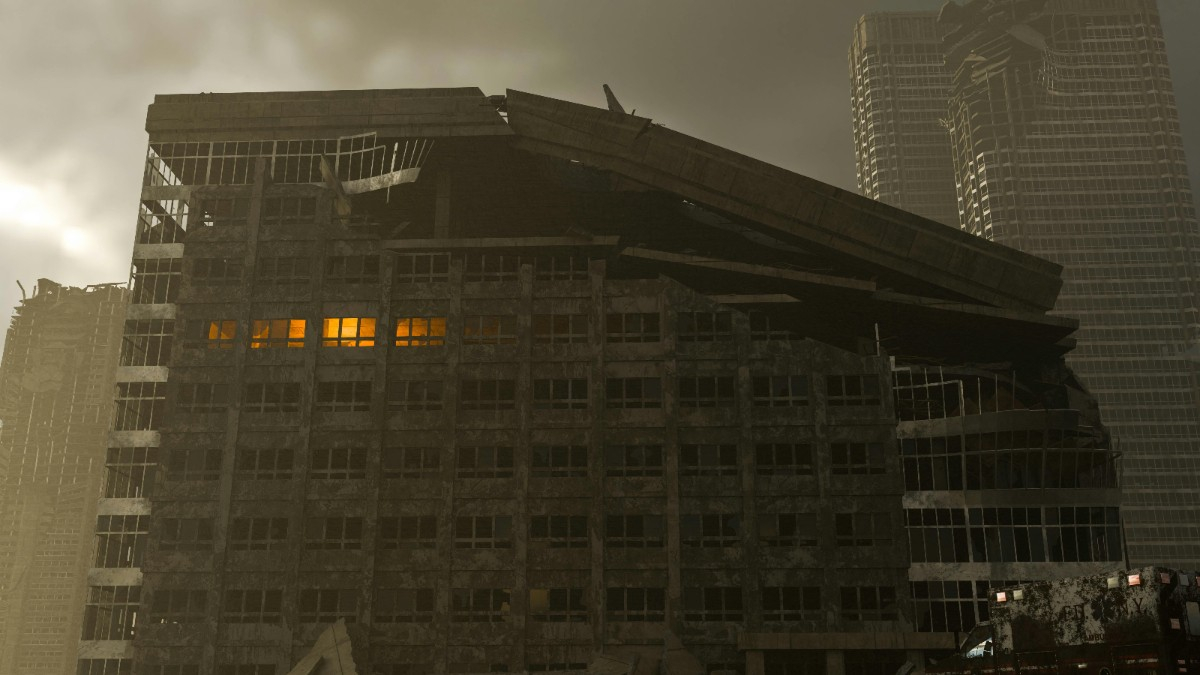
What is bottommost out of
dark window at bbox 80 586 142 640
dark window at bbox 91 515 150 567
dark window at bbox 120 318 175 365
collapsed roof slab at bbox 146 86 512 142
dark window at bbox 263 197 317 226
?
dark window at bbox 80 586 142 640

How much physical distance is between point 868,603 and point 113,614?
40.9 m

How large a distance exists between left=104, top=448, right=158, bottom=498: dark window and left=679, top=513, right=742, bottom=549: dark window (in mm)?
30120

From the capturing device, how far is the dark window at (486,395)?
195ft

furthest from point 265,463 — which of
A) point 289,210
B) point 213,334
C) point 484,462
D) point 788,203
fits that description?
point 788,203

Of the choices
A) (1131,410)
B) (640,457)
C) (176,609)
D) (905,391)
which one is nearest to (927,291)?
(905,391)

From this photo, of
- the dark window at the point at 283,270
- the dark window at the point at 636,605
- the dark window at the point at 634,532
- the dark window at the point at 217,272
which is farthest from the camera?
the dark window at the point at 217,272

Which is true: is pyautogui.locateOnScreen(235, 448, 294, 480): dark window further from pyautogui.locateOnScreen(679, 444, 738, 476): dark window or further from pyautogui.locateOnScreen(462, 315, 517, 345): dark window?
pyautogui.locateOnScreen(679, 444, 738, 476): dark window

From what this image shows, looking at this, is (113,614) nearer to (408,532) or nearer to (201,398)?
(201,398)

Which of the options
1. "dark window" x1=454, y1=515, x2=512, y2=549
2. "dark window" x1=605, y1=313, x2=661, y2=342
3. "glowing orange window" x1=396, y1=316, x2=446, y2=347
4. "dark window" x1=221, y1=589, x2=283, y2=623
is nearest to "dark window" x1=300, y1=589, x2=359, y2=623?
"dark window" x1=221, y1=589, x2=283, y2=623

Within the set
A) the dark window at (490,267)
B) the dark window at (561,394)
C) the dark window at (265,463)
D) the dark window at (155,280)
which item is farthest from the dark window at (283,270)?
the dark window at (561,394)

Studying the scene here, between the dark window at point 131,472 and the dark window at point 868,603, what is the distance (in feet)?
127

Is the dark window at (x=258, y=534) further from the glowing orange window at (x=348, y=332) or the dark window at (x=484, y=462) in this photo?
the glowing orange window at (x=348, y=332)

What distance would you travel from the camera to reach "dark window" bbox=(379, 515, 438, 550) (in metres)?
57.4

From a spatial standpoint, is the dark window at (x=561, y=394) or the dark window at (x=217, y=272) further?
the dark window at (x=217, y=272)
